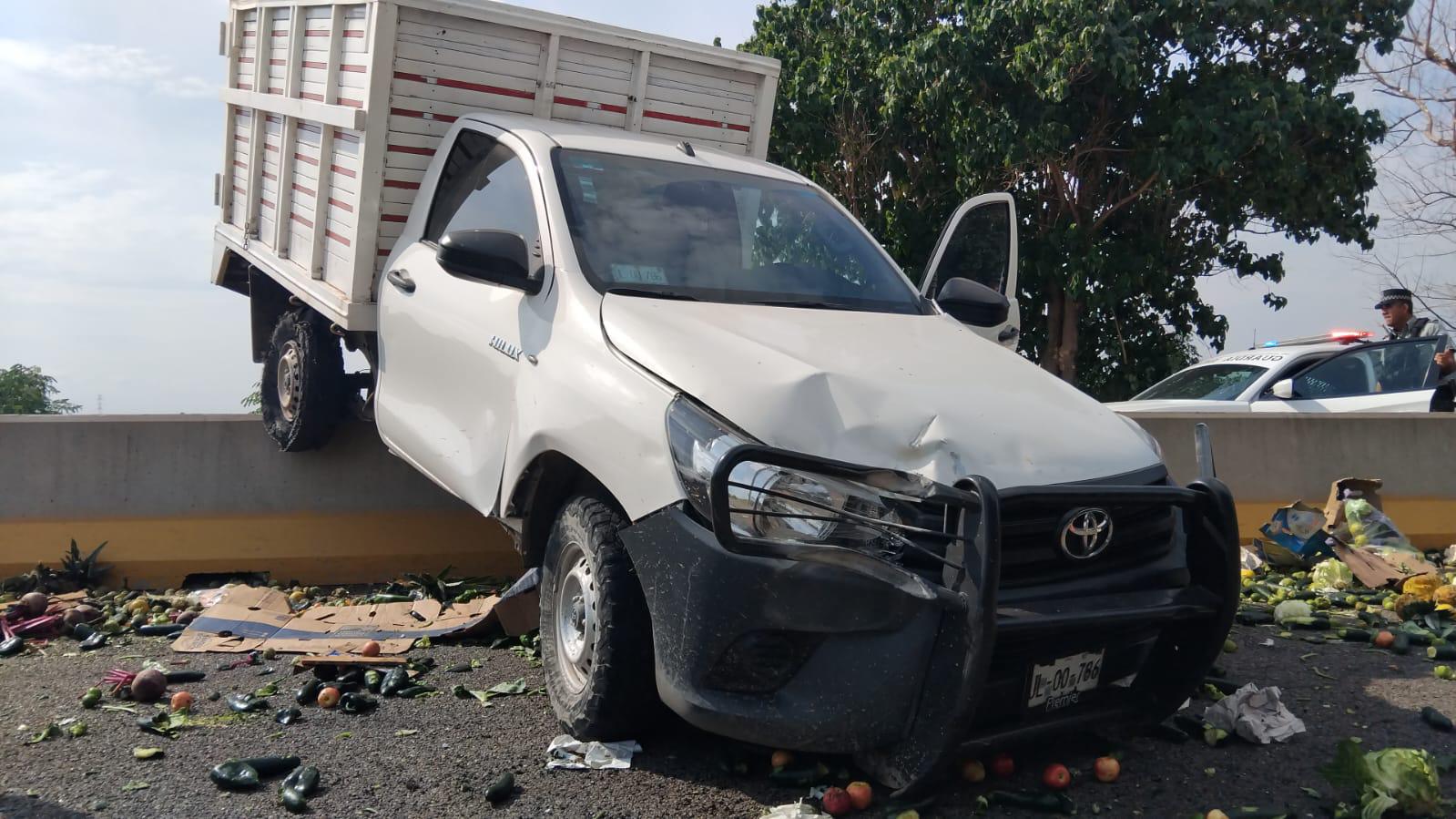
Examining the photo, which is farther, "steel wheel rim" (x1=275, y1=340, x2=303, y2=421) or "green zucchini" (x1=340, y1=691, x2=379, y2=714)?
"steel wheel rim" (x1=275, y1=340, x2=303, y2=421)

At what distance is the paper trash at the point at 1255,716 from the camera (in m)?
3.83

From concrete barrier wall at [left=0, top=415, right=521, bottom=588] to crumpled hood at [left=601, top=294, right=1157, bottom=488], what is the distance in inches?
108

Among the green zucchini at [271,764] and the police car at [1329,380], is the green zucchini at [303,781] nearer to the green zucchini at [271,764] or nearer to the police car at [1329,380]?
the green zucchini at [271,764]

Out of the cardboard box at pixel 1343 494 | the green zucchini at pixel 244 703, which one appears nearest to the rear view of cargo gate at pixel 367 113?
the green zucchini at pixel 244 703

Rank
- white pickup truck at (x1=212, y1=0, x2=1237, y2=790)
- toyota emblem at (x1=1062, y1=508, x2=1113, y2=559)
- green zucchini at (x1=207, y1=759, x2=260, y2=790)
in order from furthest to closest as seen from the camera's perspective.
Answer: green zucchini at (x1=207, y1=759, x2=260, y2=790) < toyota emblem at (x1=1062, y1=508, x2=1113, y2=559) < white pickup truck at (x1=212, y1=0, x2=1237, y2=790)

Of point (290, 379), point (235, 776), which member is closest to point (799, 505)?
point (235, 776)

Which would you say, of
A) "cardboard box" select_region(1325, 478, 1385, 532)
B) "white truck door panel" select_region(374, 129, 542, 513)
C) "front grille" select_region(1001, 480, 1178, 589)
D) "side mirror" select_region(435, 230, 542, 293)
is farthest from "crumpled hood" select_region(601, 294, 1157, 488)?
"cardboard box" select_region(1325, 478, 1385, 532)

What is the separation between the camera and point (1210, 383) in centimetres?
1096

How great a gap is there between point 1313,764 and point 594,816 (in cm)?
226

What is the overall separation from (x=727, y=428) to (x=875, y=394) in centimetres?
47

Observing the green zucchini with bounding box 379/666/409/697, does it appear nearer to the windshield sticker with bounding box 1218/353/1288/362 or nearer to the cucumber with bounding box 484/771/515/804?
the cucumber with bounding box 484/771/515/804

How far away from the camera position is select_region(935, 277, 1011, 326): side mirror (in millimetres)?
4863

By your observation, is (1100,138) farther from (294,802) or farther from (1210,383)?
(294,802)

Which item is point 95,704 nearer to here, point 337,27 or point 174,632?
point 174,632
